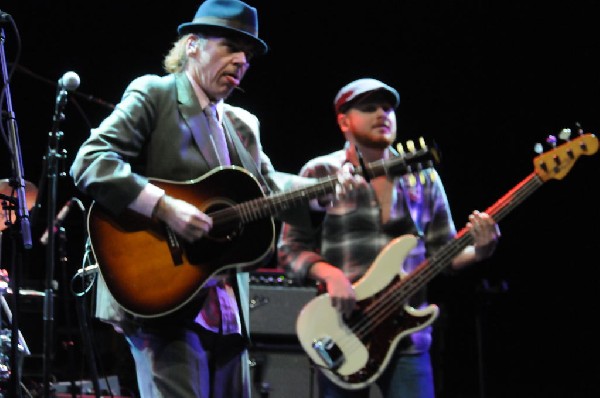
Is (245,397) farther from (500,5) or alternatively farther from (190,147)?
(500,5)

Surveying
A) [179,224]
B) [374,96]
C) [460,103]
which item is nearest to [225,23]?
[179,224]

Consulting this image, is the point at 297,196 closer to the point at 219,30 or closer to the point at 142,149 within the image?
the point at 142,149

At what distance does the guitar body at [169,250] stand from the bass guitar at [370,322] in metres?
0.85

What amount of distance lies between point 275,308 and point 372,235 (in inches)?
92.5

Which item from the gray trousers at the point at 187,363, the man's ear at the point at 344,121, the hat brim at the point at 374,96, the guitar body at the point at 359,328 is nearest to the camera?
the gray trousers at the point at 187,363

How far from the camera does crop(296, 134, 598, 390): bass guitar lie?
11.2 feet

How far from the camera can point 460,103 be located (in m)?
8.48

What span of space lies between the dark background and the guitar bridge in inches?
183

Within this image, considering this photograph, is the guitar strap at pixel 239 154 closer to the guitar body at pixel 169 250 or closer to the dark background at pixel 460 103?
the guitar body at pixel 169 250

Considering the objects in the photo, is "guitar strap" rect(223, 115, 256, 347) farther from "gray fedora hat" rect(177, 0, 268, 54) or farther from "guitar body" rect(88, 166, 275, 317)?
"gray fedora hat" rect(177, 0, 268, 54)

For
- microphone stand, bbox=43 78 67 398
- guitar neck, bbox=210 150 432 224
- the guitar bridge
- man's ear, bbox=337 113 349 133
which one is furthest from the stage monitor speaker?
guitar neck, bbox=210 150 432 224

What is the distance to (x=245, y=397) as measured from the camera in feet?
9.21

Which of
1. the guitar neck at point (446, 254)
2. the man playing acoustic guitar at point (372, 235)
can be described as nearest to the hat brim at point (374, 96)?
the man playing acoustic guitar at point (372, 235)

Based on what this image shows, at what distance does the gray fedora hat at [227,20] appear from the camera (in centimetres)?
298
